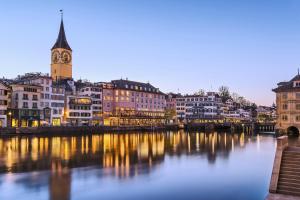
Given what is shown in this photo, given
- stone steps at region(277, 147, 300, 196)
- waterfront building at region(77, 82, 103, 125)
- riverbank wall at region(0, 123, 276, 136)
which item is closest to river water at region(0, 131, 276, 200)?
stone steps at region(277, 147, 300, 196)

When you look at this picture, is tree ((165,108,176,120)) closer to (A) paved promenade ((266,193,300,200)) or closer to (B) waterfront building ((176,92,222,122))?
(B) waterfront building ((176,92,222,122))

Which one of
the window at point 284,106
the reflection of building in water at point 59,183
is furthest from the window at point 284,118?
the reflection of building in water at point 59,183

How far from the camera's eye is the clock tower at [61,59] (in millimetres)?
137750

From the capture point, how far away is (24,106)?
93.1 metres

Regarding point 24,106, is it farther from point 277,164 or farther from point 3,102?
point 277,164

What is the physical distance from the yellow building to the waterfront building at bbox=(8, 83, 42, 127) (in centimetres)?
6835

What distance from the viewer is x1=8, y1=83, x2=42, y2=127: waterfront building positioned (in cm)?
9144

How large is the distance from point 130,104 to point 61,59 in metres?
35.8

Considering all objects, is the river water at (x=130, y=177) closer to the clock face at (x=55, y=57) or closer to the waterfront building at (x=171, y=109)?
the clock face at (x=55, y=57)

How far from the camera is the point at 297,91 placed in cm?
7575

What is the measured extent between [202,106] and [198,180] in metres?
133

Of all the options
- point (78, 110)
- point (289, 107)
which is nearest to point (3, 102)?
point (78, 110)

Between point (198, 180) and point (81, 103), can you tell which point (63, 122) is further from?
point (198, 180)

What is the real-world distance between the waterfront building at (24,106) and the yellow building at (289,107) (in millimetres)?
68345
